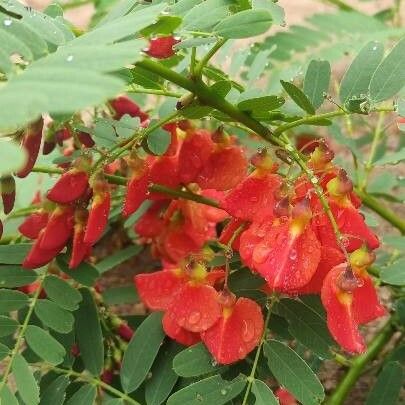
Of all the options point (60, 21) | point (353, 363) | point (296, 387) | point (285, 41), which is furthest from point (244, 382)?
point (285, 41)

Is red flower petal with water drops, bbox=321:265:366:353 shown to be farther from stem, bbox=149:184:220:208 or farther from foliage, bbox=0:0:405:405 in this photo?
stem, bbox=149:184:220:208

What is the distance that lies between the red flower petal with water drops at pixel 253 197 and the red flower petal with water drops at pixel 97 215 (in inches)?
4.6

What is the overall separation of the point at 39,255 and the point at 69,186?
0.09 meters

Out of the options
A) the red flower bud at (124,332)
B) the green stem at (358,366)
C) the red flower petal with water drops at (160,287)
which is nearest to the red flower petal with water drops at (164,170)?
the red flower petal with water drops at (160,287)

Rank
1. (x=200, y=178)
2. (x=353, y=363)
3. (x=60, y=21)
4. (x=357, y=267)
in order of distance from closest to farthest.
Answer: (x=60, y=21) < (x=357, y=267) < (x=200, y=178) < (x=353, y=363)

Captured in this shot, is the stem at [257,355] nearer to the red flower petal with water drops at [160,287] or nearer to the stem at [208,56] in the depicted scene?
the red flower petal with water drops at [160,287]

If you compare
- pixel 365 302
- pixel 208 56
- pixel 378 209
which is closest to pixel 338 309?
pixel 365 302

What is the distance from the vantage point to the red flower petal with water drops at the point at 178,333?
92 cm

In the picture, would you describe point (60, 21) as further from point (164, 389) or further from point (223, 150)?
point (164, 389)

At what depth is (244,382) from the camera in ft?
2.96

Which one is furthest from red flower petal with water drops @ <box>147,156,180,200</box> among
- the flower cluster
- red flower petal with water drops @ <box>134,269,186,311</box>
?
red flower petal with water drops @ <box>134,269,186,311</box>

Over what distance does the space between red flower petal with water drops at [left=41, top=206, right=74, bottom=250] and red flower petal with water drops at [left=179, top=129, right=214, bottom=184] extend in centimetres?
13

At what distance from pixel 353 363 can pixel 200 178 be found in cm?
33

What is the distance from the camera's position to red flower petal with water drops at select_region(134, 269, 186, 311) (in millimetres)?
949
